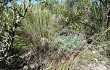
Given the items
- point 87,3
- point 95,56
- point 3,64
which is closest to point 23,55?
point 3,64

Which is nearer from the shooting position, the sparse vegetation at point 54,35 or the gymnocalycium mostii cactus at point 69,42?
the sparse vegetation at point 54,35

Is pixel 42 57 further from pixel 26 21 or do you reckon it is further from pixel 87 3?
pixel 87 3

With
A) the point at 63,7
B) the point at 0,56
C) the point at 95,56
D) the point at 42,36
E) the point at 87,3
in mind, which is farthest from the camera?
the point at 63,7

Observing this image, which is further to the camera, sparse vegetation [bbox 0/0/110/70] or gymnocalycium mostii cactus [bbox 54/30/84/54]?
gymnocalycium mostii cactus [bbox 54/30/84/54]

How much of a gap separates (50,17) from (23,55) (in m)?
1.29

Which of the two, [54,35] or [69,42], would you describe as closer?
[69,42]

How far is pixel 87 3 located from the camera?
691 cm

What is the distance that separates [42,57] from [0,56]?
94cm

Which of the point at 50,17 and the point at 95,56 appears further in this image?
the point at 50,17

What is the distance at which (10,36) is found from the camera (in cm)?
462

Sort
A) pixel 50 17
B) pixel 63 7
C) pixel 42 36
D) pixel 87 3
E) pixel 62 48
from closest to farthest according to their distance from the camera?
1. pixel 62 48
2. pixel 42 36
3. pixel 50 17
4. pixel 87 3
5. pixel 63 7

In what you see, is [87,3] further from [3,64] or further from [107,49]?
[3,64]

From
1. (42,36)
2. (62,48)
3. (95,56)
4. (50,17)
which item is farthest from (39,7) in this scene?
(95,56)

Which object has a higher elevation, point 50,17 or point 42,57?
point 50,17
